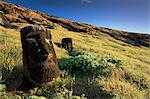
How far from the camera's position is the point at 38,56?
12680 millimetres

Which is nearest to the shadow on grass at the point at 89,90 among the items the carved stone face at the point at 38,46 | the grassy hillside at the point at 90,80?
the grassy hillside at the point at 90,80

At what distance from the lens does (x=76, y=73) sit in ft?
48.5

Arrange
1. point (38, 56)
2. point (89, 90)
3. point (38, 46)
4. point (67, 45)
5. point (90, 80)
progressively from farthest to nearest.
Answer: point (67, 45) → point (90, 80) → point (89, 90) → point (38, 46) → point (38, 56)

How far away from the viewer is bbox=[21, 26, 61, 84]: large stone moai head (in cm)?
1262

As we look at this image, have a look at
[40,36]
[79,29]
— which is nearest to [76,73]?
[40,36]

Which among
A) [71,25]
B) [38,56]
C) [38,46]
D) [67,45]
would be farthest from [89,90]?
[71,25]

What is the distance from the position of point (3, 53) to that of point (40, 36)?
3299 millimetres

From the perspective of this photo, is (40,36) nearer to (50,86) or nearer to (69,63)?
(50,86)

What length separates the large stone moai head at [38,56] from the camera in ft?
41.4

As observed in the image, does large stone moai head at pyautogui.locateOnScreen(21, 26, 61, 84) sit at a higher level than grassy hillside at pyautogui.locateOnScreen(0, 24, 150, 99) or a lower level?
higher

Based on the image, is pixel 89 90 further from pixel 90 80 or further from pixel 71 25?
pixel 71 25

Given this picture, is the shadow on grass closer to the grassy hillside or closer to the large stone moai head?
the grassy hillside

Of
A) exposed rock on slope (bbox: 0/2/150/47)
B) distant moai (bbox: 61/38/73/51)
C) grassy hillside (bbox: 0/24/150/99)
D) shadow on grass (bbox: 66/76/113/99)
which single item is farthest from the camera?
exposed rock on slope (bbox: 0/2/150/47)

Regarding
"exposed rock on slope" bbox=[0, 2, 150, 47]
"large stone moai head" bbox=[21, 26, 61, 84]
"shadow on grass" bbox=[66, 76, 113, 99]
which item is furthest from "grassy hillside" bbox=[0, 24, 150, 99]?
"exposed rock on slope" bbox=[0, 2, 150, 47]
